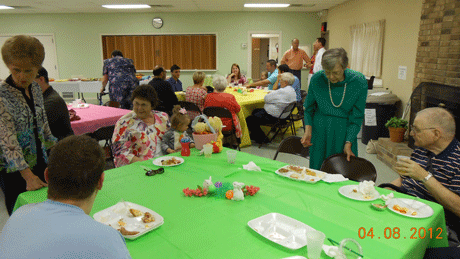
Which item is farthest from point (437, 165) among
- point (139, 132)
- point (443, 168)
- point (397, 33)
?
point (397, 33)

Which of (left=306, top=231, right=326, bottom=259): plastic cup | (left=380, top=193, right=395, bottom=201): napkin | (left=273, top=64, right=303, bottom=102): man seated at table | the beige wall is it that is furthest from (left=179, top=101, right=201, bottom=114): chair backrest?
(left=306, top=231, right=326, bottom=259): plastic cup

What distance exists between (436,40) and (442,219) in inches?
135

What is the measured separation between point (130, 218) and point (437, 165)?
1742 millimetres

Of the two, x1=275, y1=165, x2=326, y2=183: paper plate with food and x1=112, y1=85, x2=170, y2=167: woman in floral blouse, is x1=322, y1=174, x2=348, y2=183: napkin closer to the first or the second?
x1=275, y1=165, x2=326, y2=183: paper plate with food

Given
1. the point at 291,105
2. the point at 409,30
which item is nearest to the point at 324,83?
the point at 291,105

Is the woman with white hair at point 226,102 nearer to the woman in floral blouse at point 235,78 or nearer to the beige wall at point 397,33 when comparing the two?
the beige wall at point 397,33

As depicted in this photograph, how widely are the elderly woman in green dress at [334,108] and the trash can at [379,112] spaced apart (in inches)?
105

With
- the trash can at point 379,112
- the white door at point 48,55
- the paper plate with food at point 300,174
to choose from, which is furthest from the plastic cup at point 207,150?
the white door at point 48,55

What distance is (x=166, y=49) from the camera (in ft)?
33.8

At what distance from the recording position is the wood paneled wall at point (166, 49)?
1024cm

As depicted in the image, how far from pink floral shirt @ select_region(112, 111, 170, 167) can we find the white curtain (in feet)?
16.4

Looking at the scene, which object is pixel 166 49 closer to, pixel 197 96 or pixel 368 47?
pixel 197 96

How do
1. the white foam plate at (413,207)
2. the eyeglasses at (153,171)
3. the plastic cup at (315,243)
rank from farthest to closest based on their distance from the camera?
the eyeglasses at (153,171)
the white foam plate at (413,207)
the plastic cup at (315,243)

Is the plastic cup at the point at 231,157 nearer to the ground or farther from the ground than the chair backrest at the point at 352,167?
farther from the ground
